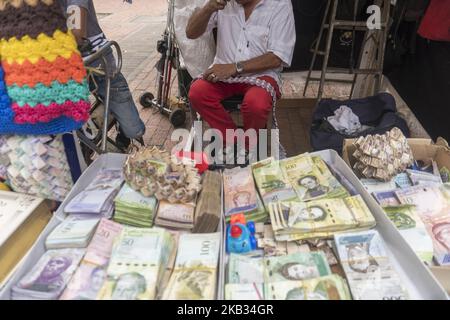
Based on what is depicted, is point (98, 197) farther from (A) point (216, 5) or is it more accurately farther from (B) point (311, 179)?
(A) point (216, 5)

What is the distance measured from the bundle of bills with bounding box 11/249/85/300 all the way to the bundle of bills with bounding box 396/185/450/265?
4.27 ft

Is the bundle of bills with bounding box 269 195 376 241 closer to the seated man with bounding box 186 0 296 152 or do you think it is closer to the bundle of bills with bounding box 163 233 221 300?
the bundle of bills with bounding box 163 233 221 300

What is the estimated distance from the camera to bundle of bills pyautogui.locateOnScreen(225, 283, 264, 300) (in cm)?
105

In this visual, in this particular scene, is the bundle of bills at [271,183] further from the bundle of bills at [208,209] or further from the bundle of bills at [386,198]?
the bundle of bills at [386,198]

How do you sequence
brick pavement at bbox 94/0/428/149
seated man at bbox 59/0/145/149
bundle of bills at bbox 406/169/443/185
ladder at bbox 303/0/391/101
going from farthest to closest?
1. brick pavement at bbox 94/0/428/149
2. ladder at bbox 303/0/391/101
3. seated man at bbox 59/0/145/149
4. bundle of bills at bbox 406/169/443/185

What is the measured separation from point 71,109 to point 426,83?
2.48 m

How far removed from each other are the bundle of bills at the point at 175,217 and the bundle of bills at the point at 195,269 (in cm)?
6

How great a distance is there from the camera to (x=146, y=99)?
150 inches

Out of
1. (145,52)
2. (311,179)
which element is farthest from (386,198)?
(145,52)

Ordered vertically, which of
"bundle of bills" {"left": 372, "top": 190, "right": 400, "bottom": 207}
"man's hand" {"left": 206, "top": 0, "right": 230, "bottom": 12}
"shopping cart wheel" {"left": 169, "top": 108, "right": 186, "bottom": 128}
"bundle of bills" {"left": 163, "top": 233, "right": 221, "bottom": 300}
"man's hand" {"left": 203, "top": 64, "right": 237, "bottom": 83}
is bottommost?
"shopping cart wheel" {"left": 169, "top": 108, "right": 186, "bottom": 128}

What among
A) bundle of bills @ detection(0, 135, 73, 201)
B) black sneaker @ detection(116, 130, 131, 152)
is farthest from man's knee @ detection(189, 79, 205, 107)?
bundle of bills @ detection(0, 135, 73, 201)

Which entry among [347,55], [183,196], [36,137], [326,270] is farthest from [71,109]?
[347,55]
